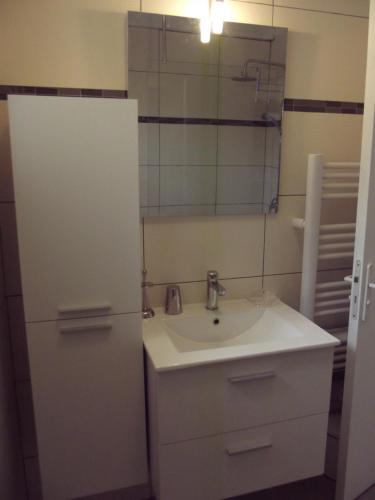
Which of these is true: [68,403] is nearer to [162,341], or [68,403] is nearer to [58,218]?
[162,341]

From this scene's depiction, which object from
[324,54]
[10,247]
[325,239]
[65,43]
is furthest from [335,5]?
[10,247]

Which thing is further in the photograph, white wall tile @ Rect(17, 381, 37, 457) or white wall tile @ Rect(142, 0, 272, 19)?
white wall tile @ Rect(17, 381, 37, 457)

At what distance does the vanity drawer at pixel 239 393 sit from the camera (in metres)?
1.43

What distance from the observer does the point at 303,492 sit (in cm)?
190

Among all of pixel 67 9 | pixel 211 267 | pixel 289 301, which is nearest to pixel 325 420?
pixel 289 301

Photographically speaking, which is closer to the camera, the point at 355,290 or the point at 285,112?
the point at 355,290

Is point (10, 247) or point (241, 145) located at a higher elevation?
point (241, 145)

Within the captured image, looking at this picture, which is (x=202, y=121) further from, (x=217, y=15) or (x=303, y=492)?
(x=303, y=492)

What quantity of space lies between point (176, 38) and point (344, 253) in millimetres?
1178

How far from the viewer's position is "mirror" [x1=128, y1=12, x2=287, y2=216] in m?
1.63

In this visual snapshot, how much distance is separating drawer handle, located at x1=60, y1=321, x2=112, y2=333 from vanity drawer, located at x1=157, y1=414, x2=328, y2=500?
450mm

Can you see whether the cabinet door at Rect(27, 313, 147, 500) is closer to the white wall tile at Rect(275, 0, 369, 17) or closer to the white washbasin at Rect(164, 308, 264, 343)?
the white washbasin at Rect(164, 308, 264, 343)

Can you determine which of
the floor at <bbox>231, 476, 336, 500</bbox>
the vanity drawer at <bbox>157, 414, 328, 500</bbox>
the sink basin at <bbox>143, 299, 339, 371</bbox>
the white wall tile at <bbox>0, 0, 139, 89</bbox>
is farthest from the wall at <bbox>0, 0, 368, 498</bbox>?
the floor at <bbox>231, 476, 336, 500</bbox>

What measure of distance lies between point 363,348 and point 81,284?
108 cm
